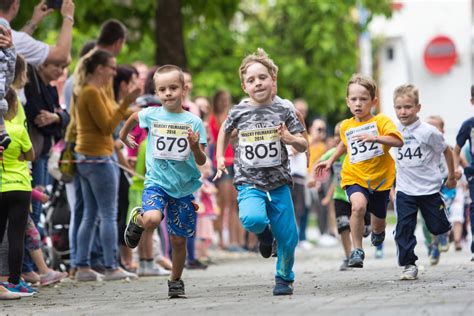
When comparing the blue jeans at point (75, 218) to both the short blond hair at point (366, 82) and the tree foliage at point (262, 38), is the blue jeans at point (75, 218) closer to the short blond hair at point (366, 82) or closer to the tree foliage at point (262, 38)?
the short blond hair at point (366, 82)

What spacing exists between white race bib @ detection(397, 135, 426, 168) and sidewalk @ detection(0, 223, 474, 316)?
99 centimetres

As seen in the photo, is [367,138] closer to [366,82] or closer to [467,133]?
[366,82]

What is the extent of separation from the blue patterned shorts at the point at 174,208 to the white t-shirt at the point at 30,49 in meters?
2.44

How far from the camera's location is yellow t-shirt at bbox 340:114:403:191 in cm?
1116

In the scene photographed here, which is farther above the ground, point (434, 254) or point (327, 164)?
point (327, 164)

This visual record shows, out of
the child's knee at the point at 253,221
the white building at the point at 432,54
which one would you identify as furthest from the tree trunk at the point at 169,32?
the white building at the point at 432,54

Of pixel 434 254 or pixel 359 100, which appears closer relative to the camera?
pixel 359 100

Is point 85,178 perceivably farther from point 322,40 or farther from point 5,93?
point 322,40

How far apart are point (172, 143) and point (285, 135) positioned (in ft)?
3.11

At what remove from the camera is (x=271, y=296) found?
9734 mm

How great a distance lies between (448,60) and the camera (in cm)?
5550

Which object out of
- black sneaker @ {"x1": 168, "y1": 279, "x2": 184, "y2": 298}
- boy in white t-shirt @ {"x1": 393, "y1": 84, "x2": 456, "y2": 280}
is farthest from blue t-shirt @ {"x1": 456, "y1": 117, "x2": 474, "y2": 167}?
black sneaker @ {"x1": 168, "y1": 279, "x2": 184, "y2": 298}

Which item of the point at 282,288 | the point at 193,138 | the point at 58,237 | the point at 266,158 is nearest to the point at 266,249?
the point at 282,288

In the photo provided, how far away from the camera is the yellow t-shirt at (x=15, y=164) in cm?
1059
